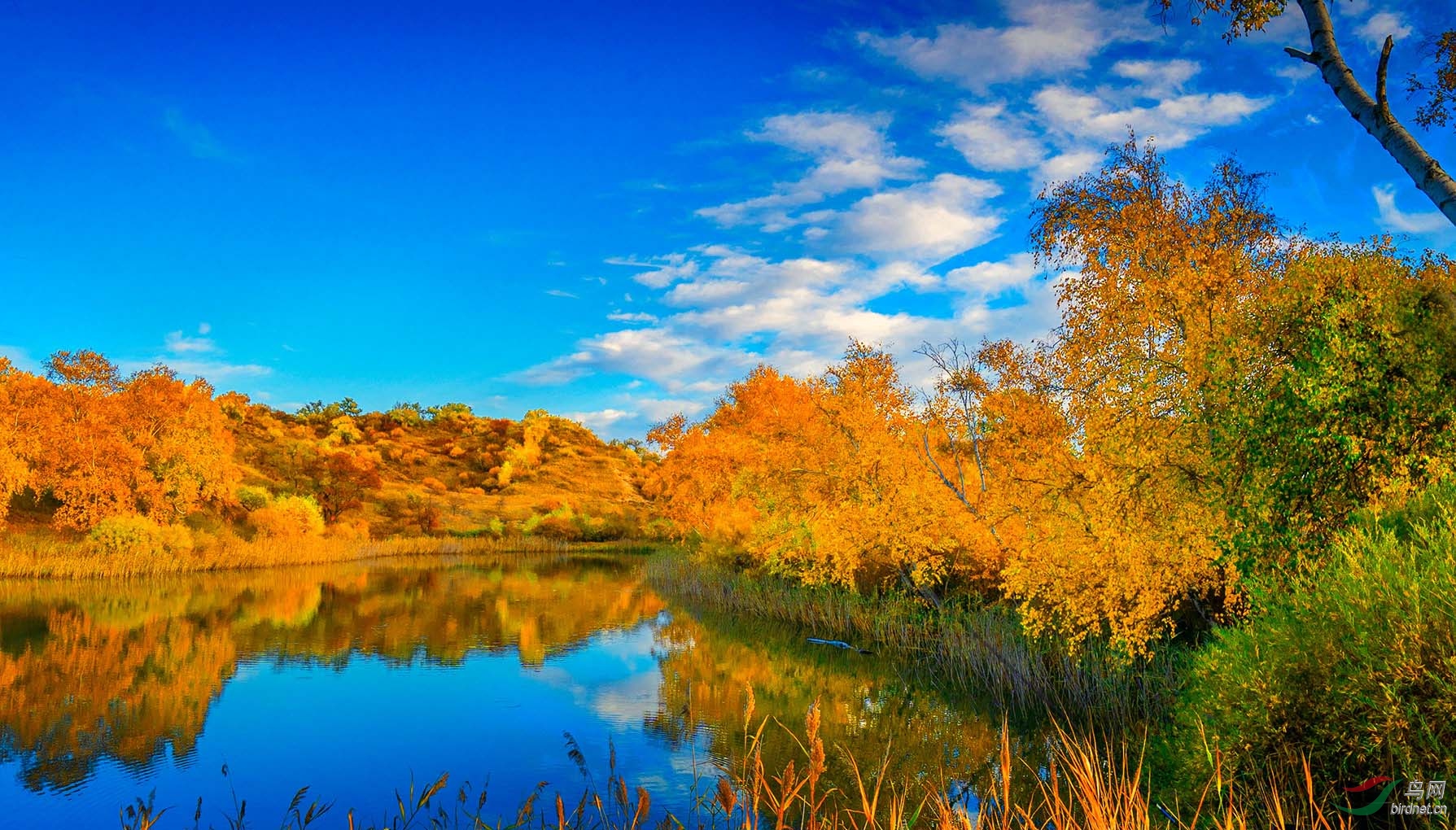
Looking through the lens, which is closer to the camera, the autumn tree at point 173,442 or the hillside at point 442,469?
the autumn tree at point 173,442

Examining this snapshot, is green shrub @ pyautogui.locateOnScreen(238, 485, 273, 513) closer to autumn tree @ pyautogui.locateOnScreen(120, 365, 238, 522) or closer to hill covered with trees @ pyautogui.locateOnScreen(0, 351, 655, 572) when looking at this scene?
hill covered with trees @ pyautogui.locateOnScreen(0, 351, 655, 572)

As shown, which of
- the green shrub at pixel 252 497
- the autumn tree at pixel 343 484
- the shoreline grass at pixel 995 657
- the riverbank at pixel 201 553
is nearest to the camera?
the shoreline grass at pixel 995 657

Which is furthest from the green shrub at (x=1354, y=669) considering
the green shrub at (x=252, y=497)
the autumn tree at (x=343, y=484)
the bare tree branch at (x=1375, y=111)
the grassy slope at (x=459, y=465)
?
the grassy slope at (x=459, y=465)

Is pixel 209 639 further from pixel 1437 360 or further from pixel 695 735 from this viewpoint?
pixel 1437 360

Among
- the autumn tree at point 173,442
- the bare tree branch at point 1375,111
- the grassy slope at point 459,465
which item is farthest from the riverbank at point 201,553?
the bare tree branch at point 1375,111

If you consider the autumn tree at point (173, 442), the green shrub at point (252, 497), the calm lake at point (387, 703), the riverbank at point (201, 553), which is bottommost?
the calm lake at point (387, 703)

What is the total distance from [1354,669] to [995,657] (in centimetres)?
992

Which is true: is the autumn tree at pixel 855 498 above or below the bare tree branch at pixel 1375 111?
below

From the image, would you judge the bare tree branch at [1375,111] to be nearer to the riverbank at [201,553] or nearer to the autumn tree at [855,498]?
the autumn tree at [855,498]

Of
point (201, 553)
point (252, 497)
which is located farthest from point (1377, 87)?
point (252, 497)

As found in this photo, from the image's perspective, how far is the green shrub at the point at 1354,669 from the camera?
6051 mm

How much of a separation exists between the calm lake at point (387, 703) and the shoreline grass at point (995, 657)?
0.99 meters

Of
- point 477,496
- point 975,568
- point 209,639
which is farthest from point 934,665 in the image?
point 477,496

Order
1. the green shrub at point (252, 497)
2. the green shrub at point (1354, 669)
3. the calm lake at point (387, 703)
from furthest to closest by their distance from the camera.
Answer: the green shrub at point (252, 497) < the calm lake at point (387, 703) < the green shrub at point (1354, 669)
